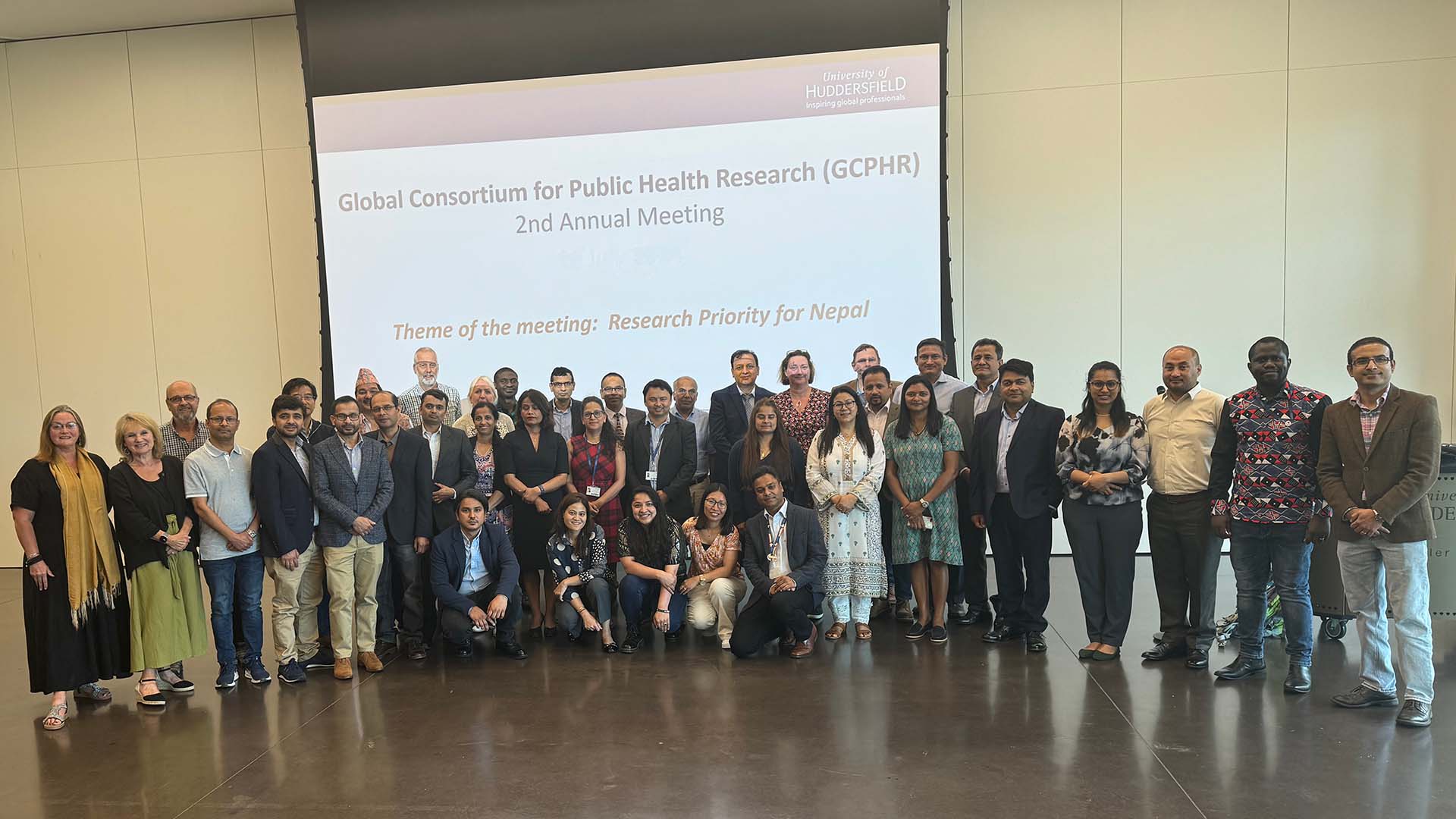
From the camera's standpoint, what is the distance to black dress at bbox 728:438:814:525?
468cm

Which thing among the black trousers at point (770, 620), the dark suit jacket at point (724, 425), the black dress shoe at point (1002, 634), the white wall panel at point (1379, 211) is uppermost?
the white wall panel at point (1379, 211)

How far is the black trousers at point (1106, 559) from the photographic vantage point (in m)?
4.01

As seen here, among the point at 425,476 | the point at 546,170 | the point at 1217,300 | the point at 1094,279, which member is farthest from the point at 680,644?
the point at 1217,300

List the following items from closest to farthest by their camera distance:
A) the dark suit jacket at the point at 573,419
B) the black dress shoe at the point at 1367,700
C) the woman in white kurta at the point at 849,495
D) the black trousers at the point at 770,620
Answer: the black dress shoe at the point at 1367,700
the black trousers at the point at 770,620
the woman in white kurta at the point at 849,495
the dark suit jacket at the point at 573,419

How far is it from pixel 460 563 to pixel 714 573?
4.21 ft

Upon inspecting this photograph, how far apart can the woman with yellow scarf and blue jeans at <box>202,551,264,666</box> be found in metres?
0.41

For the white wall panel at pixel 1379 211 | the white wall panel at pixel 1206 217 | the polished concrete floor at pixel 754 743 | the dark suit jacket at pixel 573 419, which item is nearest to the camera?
the polished concrete floor at pixel 754 743

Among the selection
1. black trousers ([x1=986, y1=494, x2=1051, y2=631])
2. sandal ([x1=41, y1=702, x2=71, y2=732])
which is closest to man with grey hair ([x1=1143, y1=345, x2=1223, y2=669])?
black trousers ([x1=986, y1=494, x2=1051, y2=631])

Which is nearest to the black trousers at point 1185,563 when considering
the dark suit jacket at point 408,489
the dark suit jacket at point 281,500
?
the dark suit jacket at point 408,489

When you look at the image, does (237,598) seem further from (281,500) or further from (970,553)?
(970,553)

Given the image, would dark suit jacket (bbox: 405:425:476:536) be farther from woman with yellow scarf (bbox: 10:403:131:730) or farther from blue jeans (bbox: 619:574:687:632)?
woman with yellow scarf (bbox: 10:403:131:730)

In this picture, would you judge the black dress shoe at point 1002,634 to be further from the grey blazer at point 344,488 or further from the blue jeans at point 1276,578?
the grey blazer at point 344,488

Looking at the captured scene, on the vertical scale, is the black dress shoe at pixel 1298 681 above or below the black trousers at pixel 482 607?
below

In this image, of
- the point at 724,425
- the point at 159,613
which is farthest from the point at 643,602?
the point at 159,613
